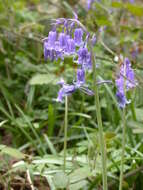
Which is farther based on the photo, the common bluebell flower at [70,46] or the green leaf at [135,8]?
the green leaf at [135,8]

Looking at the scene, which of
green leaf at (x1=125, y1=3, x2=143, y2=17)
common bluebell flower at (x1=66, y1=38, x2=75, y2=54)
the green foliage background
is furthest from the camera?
green leaf at (x1=125, y1=3, x2=143, y2=17)

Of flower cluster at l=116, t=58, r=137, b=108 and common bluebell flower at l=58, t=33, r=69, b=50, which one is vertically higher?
common bluebell flower at l=58, t=33, r=69, b=50

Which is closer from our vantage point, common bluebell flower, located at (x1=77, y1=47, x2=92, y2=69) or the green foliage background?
common bluebell flower, located at (x1=77, y1=47, x2=92, y2=69)

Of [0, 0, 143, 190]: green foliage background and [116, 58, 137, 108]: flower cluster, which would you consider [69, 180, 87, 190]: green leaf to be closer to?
[0, 0, 143, 190]: green foliage background

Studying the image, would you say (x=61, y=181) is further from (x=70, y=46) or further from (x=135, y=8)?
(x=135, y=8)

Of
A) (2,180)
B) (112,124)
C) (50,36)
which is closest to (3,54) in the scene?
(112,124)

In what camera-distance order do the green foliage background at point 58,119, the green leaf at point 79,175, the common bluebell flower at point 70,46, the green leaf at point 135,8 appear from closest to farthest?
the common bluebell flower at point 70,46, the green leaf at point 79,175, the green foliage background at point 58,119, the green leaf at point 135,8

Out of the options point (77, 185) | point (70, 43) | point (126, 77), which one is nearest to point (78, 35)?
point (70, 43)

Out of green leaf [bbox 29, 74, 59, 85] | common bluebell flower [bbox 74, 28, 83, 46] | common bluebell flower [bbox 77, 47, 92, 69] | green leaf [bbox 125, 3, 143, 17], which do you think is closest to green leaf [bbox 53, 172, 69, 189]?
common bluebell flower [bbox 77, 47, 92, 69]

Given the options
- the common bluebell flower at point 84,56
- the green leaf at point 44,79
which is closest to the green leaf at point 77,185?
the common bluebell flower at point 84,56

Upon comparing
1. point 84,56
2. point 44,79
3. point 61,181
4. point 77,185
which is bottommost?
point 77,185

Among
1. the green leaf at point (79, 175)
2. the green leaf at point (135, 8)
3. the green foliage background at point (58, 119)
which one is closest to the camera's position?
the green leaf at point (79, 175)

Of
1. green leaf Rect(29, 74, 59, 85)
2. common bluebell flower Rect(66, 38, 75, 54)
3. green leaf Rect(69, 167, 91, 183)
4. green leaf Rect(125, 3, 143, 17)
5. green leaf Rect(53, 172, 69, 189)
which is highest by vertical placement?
green leaf Rect(125, 3, 143, 17)

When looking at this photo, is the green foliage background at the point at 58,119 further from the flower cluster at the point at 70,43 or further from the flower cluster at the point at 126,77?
the flower cluster at the point at 70,43
